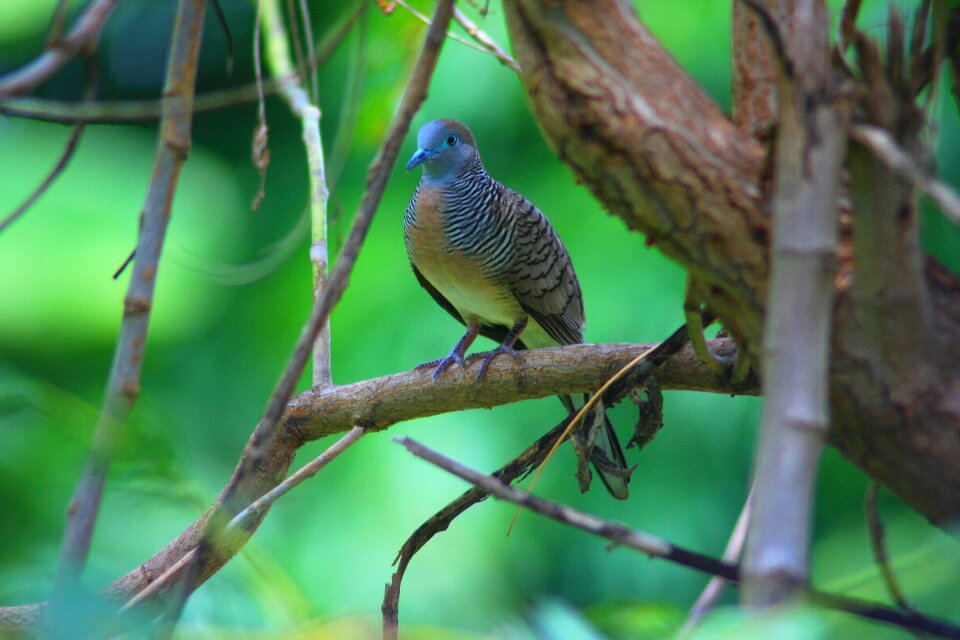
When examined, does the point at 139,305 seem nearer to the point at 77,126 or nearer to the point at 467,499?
the point at 77,126

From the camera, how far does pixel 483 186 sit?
2.51m

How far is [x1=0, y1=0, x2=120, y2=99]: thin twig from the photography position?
75 centimetres

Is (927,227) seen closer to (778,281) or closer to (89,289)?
(778,281)

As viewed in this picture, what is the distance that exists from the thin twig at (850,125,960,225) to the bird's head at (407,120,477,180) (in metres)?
1.79

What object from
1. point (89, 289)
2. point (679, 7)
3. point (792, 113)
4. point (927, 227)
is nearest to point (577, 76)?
point (792, 113)

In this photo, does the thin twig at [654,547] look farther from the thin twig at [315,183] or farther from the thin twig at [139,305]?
the thin twig at [315,183]

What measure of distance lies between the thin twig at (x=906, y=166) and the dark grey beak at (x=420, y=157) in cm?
171

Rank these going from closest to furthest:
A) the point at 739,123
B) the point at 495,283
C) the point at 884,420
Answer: the point at 884,420, the point at 739,123, the point at 495,283

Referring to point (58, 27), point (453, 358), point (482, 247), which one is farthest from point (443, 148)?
point (58, 27)

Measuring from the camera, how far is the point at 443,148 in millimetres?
2498

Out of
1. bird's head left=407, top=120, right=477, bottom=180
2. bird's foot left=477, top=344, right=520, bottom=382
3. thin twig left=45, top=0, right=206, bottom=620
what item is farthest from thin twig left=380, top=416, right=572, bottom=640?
bird's head left=407, top=120, right=477, bottom=180

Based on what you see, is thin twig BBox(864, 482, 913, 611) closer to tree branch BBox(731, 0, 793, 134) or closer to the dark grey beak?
tree branch BBox(731, 0, 793, 134)

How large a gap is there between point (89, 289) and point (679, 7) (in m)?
3.52

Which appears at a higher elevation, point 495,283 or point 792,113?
point 792,113
